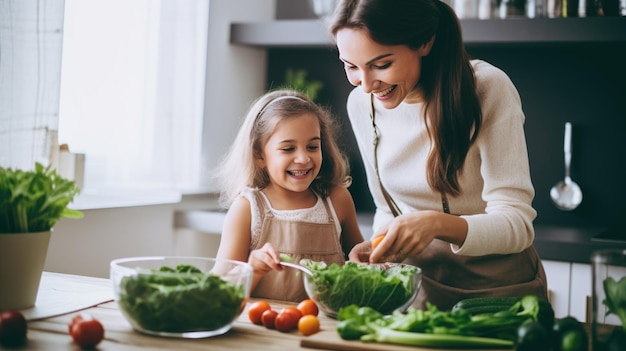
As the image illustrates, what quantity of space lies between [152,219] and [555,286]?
60.3 inches

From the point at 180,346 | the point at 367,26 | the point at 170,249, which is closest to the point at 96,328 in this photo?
the point at 180,346

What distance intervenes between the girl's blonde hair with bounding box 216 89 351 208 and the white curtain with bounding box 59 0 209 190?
0.73 meters

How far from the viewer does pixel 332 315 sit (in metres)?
1.42

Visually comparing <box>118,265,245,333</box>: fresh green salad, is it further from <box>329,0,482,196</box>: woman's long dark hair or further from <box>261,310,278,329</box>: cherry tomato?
<box>329,0,482,196</box>: woman's long dark hair

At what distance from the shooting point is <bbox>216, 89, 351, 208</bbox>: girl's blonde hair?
75.3 inches

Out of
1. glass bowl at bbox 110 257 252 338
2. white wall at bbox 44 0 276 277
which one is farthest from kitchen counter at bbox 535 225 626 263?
glass bowl at bbox 110 257 252 338

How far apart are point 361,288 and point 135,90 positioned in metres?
1.64

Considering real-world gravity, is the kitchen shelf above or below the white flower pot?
above

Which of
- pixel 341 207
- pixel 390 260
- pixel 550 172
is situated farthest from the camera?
pixel 550 172

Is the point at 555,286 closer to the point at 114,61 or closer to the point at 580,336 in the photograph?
the point at 580,336

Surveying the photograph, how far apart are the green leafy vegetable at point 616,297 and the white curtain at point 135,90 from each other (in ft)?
6.03

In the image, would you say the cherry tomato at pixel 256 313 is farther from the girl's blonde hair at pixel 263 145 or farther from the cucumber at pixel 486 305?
the girl's blonde hair at pixel 263 145

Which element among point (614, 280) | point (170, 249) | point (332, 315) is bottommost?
point (170, 249)

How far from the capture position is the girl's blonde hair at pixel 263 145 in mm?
1913
